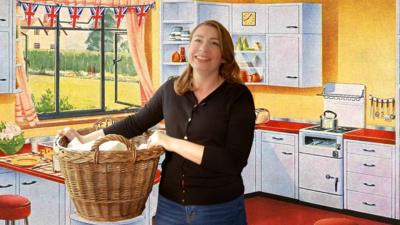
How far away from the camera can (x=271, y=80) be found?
7.69 m

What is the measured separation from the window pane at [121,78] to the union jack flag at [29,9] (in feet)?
3.55

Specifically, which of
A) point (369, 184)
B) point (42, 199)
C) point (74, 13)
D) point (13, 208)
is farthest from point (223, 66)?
point (74, 13)

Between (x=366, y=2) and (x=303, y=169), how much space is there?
189 centimetres

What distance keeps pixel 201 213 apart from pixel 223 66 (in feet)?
1.86

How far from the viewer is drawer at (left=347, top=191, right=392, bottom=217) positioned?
659 cm

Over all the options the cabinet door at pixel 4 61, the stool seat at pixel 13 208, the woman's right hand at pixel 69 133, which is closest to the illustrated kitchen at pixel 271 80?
the cabinet door at pixel 4 61

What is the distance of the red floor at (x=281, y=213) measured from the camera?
21.8ft

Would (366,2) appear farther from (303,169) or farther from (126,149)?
(126,149)

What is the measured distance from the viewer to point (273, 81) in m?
7.67

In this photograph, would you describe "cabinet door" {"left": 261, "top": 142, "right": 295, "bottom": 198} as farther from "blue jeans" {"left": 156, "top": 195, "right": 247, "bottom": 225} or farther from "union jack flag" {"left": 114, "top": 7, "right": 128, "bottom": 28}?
"blue jeans" {"left": 156, "top": 195, "right": 247, "bottom": 225}

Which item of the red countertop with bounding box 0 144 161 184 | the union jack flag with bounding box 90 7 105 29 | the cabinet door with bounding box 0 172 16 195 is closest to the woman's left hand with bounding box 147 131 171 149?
the red countertop with bounding box 0 144 161 184

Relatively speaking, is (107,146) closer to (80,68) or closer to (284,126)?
(80,68)

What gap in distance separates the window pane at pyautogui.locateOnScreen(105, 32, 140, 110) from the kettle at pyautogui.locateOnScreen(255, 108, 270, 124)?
1382mm

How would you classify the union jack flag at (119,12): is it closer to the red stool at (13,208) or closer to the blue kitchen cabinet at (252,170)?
the blue kitchen cabinet at (252,170)
